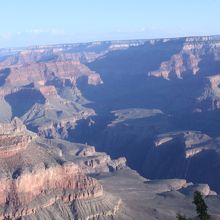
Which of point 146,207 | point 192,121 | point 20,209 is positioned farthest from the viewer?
point 192,121

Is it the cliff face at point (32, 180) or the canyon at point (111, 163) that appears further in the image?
the canyon at point (111, 163)

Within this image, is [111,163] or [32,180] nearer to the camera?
[32,180]

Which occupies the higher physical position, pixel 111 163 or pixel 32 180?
pixel 32 180

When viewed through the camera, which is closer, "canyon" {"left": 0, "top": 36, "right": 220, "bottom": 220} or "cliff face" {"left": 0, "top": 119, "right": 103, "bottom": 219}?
"cliff face" {"left": 0, "top": 119, "right": 103, "bottom": 219}

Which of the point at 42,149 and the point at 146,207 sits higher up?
the point at 42,149

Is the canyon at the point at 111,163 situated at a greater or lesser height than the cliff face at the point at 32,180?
lesser

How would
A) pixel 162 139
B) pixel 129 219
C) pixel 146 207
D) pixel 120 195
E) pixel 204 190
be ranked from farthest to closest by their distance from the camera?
pixel 162 139 < pixel 204 190 < pixel 120 195 < pixel 146 207 < pixel 129 219

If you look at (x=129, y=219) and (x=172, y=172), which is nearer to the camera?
(x=129, y=219)

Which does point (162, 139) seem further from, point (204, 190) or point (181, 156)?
point (204, 190)

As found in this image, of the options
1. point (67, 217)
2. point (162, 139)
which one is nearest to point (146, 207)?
point (67, 217)

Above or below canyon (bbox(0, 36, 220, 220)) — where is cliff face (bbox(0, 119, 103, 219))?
above

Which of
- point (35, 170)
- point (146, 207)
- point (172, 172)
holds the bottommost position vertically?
point (172, 172)
